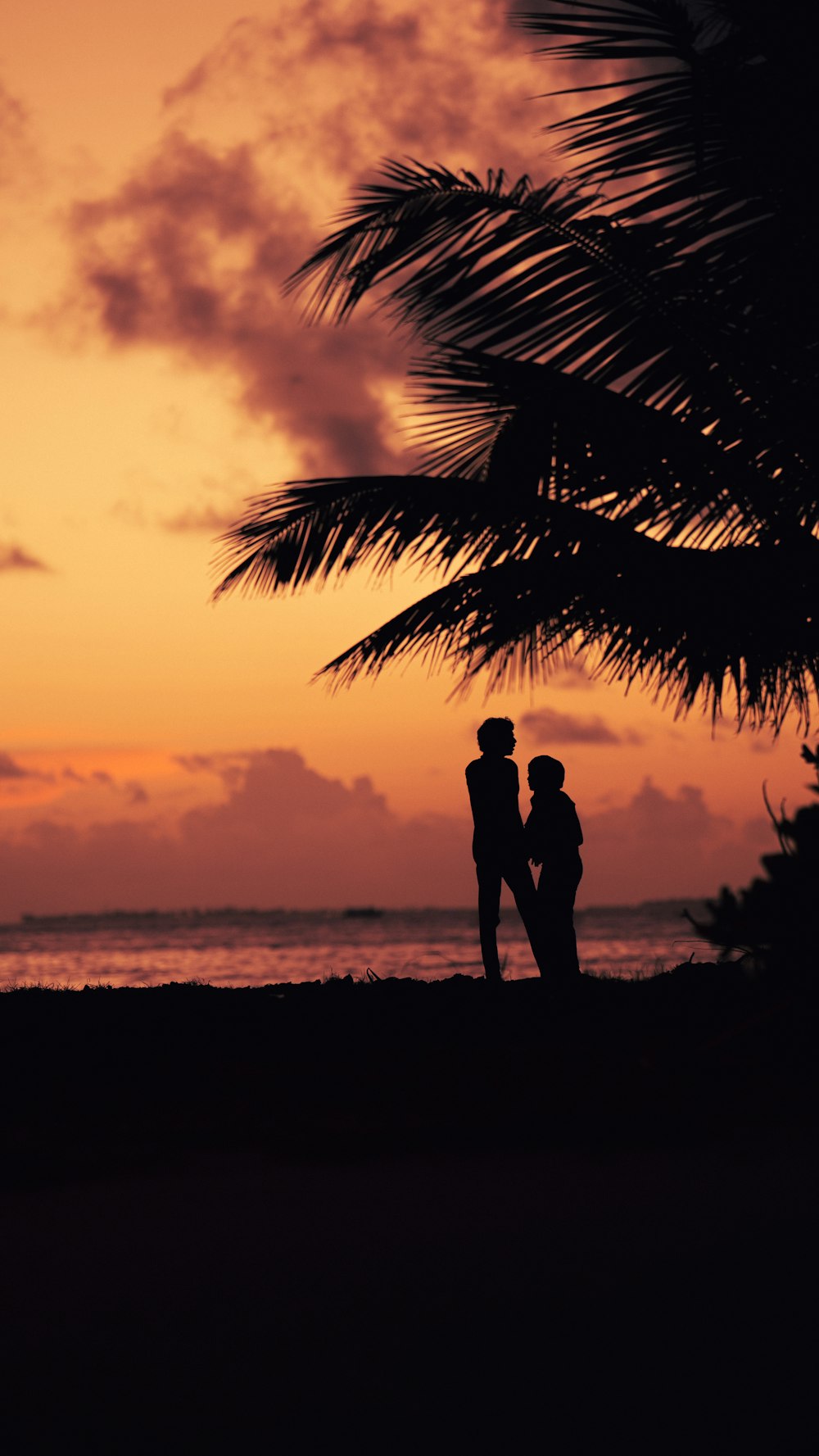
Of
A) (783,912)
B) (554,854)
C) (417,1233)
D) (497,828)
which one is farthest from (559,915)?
(417,1233)

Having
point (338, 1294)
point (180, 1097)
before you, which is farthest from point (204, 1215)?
point (180, 1097)

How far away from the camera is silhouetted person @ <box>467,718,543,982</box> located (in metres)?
7.55

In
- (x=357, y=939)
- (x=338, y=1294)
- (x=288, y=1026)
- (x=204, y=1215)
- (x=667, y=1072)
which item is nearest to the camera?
(x=338, y=1294)

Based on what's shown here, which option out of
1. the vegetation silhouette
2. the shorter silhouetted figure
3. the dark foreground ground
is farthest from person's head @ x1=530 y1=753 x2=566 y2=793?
the vegetation silhouette

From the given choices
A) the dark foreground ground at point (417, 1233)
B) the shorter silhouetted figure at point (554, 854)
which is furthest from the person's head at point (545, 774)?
the dark foreground ground at point (417, 1233)

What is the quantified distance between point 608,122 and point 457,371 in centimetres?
128

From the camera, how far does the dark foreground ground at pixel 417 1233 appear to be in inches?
105

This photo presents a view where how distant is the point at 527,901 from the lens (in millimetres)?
7590

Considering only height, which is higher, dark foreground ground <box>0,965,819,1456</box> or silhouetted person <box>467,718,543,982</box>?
silhouetted person <box>467,718,543,982</box>

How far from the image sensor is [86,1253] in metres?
3.55

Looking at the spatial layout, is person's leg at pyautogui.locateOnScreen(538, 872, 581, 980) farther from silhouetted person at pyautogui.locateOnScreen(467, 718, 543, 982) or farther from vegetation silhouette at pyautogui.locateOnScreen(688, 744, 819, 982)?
vegetation silhouette at pyautogui.locateOnScreen(688, 744, 819, 982)

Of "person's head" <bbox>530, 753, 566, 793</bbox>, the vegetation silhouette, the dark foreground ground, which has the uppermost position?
"person's head" <bbox>530, 753, 566, 793</bbox>

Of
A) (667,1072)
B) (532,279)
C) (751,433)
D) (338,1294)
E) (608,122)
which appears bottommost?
(338,1294)

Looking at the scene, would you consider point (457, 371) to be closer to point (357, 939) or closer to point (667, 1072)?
point (667, 1072)
